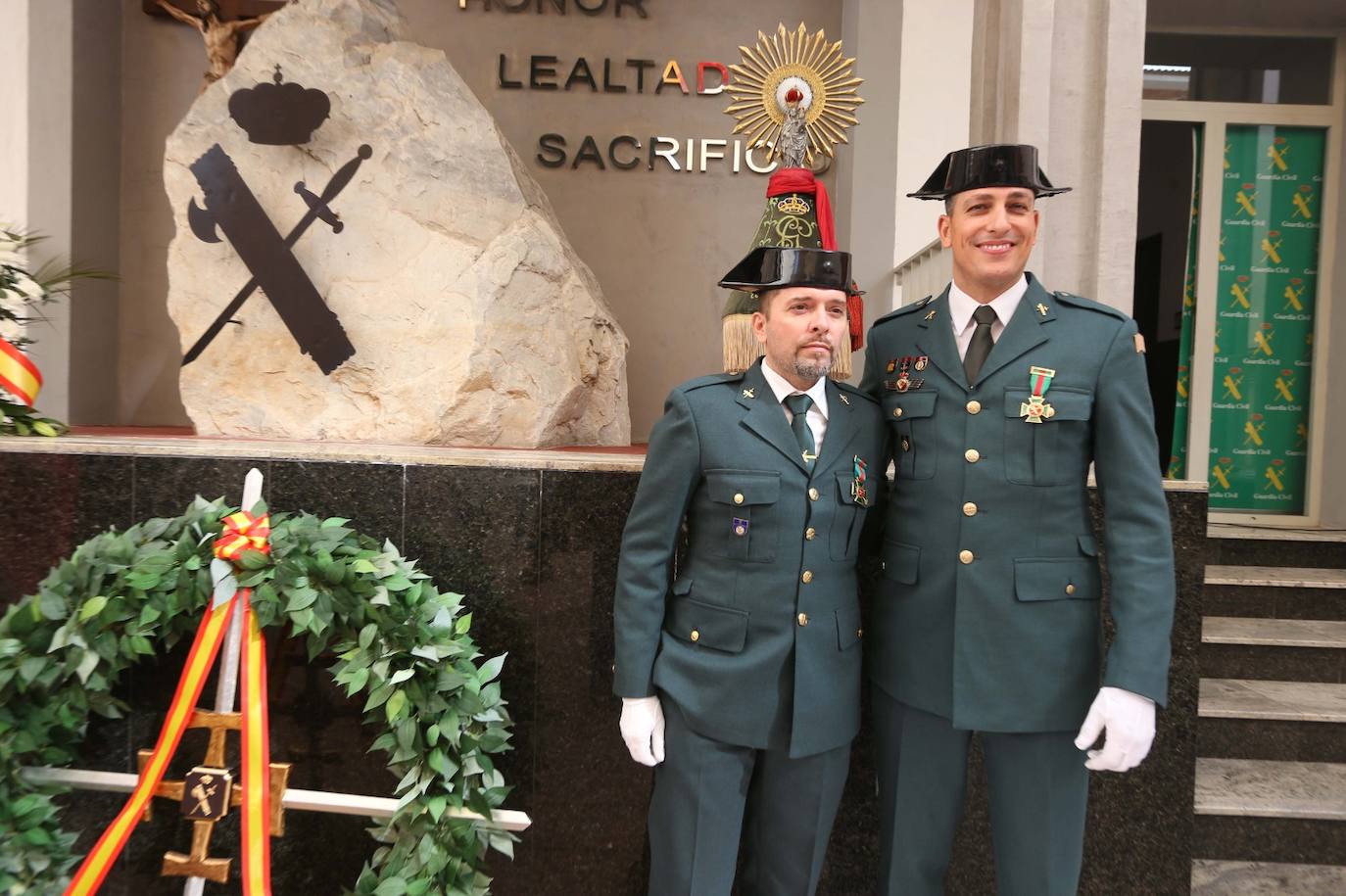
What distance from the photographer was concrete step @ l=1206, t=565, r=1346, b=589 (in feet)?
13.6

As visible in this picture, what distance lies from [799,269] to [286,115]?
255cm

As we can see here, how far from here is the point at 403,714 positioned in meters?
2.10

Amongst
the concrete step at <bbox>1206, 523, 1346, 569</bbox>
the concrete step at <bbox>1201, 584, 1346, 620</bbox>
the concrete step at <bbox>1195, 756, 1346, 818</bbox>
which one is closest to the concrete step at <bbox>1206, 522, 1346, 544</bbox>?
the concrete step at <bbox>1206, 523, 1346, 569</bbox>

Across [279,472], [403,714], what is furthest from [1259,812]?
[279,472]

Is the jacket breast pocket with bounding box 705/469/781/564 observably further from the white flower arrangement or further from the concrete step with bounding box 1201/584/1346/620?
the concrete step with bounding box 1201/584/1346/620

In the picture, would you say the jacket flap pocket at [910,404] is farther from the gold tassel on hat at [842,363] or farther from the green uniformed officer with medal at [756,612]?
the gold tassel on hat at [842,363]

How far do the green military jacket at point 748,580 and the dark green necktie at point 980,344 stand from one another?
273 mm

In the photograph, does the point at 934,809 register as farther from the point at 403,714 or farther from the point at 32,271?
the point at 32,271

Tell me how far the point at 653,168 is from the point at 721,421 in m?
3.96

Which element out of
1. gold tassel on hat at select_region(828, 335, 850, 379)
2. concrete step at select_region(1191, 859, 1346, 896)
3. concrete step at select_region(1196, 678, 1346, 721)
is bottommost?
concrete step at select_region(1191, 859, 1346, 896)

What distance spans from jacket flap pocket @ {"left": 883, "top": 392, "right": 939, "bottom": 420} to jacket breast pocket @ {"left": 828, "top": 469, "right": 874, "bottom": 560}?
169 mm

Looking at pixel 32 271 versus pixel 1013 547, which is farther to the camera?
pixel 32 271

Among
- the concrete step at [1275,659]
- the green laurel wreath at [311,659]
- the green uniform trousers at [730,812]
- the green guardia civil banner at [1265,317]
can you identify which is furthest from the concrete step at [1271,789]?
the green guardia civil banner at [1265,317]

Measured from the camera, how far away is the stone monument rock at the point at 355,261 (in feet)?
11.1
